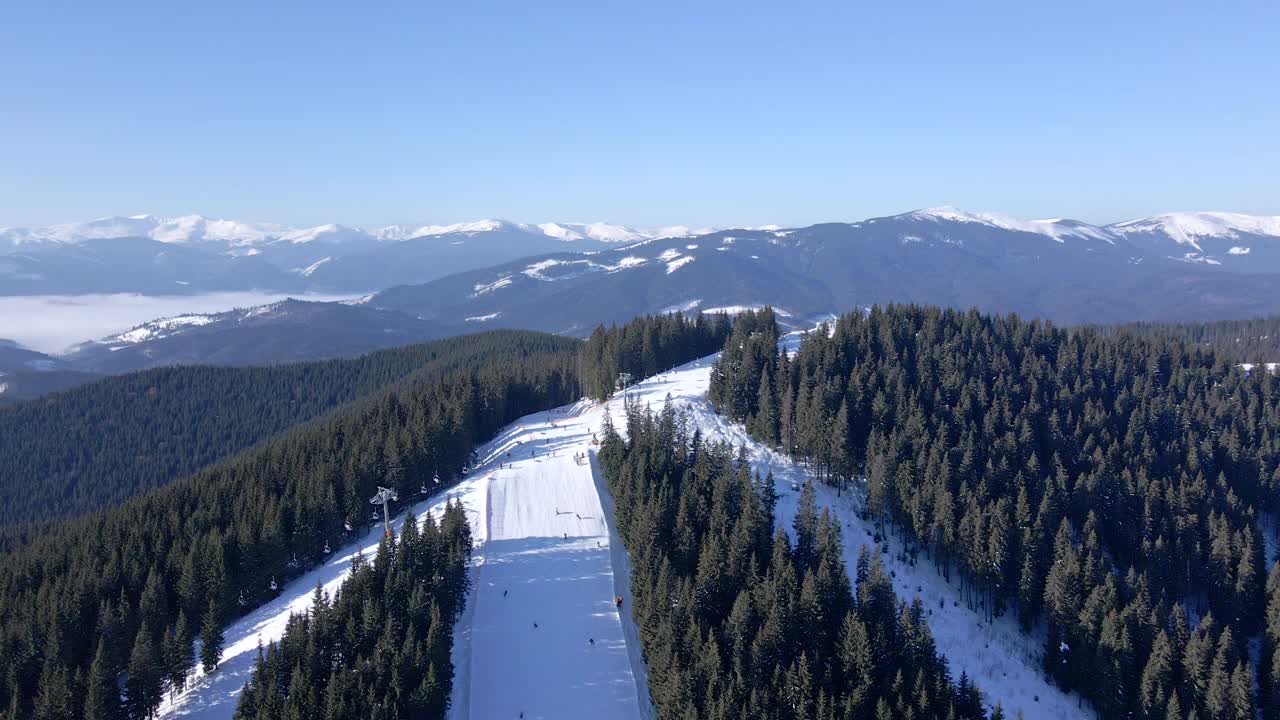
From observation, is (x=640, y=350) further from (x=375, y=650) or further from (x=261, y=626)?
(x=375, y=650)

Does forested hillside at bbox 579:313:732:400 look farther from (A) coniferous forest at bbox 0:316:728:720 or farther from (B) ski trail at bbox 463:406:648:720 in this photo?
(B) ski trail at bbox 463:406:648:720

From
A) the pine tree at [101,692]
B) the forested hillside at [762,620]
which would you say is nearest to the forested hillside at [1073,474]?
the forested hillside at [762,620]

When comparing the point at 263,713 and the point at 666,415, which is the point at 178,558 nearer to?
the point at 263,713

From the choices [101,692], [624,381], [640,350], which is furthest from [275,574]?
[640,350]

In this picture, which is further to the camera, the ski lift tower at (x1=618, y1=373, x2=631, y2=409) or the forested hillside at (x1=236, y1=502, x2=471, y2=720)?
the ski lift tower at (x1=618, y1=373, x2=631, y2=409)

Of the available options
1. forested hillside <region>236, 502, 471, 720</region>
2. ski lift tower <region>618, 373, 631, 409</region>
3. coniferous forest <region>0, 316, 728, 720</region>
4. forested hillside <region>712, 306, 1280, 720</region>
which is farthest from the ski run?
ski lift tower <region>618, 373, 631, 409</region>

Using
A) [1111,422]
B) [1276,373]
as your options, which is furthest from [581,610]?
[1276,373]

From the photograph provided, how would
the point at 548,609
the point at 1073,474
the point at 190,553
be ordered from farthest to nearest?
the point at 1073,474, the point at 190,553, the point at 548,609
